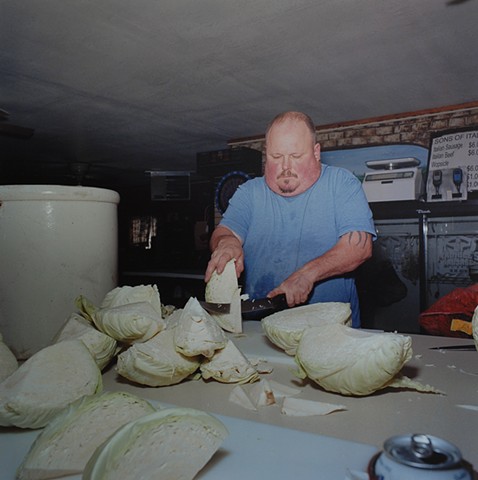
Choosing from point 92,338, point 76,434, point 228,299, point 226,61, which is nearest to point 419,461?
point 76,434

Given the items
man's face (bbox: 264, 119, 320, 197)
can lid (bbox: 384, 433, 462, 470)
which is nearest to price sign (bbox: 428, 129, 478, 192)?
man's face (bbox: 264, 119, 320, 197)

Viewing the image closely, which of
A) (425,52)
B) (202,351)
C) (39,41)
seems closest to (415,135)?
(425,52)

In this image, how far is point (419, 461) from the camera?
0.40 metres

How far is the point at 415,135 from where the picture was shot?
3723mm

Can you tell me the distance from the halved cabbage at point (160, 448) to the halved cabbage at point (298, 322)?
44cm

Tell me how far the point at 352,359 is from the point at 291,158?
1.41 meters

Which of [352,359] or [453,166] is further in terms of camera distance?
[453,166]

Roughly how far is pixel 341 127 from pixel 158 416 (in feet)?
12.4

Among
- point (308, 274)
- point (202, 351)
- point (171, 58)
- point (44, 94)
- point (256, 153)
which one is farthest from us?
point (256, 153)

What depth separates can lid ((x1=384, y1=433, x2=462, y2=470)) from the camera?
0.40 m

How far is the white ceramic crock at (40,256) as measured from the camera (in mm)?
1012

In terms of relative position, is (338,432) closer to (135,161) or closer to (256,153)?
(256,153)

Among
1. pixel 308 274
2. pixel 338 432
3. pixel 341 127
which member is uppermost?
pixel 341 127

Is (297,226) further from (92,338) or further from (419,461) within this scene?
(419,461)
